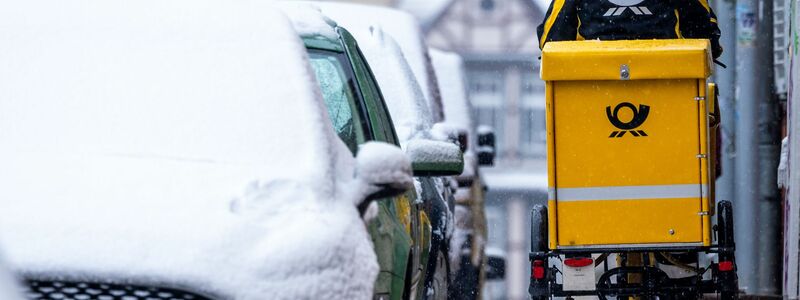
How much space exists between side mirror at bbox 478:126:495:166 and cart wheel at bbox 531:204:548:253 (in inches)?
235

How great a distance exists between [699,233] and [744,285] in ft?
17.4

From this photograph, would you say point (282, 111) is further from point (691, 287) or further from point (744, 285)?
point (744, 285)

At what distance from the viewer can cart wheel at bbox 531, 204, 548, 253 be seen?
752cm

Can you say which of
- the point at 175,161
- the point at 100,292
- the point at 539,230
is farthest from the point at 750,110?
the point at 100,292

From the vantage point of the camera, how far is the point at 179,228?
438cm

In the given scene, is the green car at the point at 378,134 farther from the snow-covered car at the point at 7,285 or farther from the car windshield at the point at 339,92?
the snow-covered car at the point at 7,285

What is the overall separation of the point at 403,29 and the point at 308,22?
6598mm

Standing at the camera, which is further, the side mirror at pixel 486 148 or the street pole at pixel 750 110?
the side mirror at pixel 486 148

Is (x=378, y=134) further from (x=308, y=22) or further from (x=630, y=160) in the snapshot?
(x=630, y=160)

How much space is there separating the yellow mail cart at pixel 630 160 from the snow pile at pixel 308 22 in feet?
3.43

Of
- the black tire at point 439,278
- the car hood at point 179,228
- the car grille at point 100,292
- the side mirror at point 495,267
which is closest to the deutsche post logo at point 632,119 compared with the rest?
the black tire at point 439,278

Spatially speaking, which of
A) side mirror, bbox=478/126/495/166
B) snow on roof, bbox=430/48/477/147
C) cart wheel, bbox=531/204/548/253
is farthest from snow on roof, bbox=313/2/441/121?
cart wheel, bbox=531/204/548/253

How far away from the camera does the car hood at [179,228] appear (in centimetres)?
425

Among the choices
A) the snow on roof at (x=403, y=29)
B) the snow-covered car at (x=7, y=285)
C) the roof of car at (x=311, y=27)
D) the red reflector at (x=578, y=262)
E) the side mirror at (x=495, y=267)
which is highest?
the snow on roof at (x=403, y=29)
